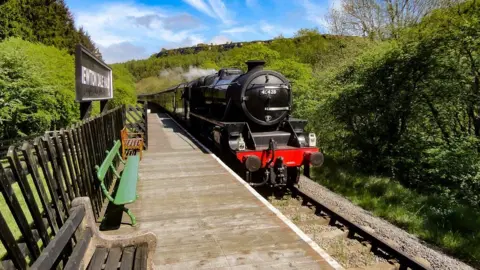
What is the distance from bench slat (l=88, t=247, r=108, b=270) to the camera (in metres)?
2.65

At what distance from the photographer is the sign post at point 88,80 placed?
12.5 feet

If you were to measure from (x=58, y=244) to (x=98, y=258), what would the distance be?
0.95m

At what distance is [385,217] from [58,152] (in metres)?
6.12

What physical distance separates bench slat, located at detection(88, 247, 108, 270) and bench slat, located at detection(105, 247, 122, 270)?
0.14 ft

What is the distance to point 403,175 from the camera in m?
9.94

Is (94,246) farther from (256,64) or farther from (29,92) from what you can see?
(29,92)

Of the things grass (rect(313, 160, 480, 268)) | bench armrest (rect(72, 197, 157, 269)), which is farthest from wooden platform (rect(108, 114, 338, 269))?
grass (rect(313, 160, 480, 268))

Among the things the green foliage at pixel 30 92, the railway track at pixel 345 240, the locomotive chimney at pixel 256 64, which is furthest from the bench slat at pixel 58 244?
the green foliage at pixel 30 92

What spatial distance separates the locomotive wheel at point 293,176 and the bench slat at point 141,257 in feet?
17.7

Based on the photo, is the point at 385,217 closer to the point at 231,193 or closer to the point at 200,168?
the point at 231,193

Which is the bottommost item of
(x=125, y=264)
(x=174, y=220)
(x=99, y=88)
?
(x=174, y=220)

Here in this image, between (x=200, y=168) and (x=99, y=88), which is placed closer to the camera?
(x=99, y=88)

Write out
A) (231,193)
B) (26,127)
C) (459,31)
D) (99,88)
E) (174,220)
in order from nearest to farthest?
(174,220) < (99,88) < (231,193) < (459,31) < (26,127)

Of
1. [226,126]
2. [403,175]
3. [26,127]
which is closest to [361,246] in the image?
[226,126]
